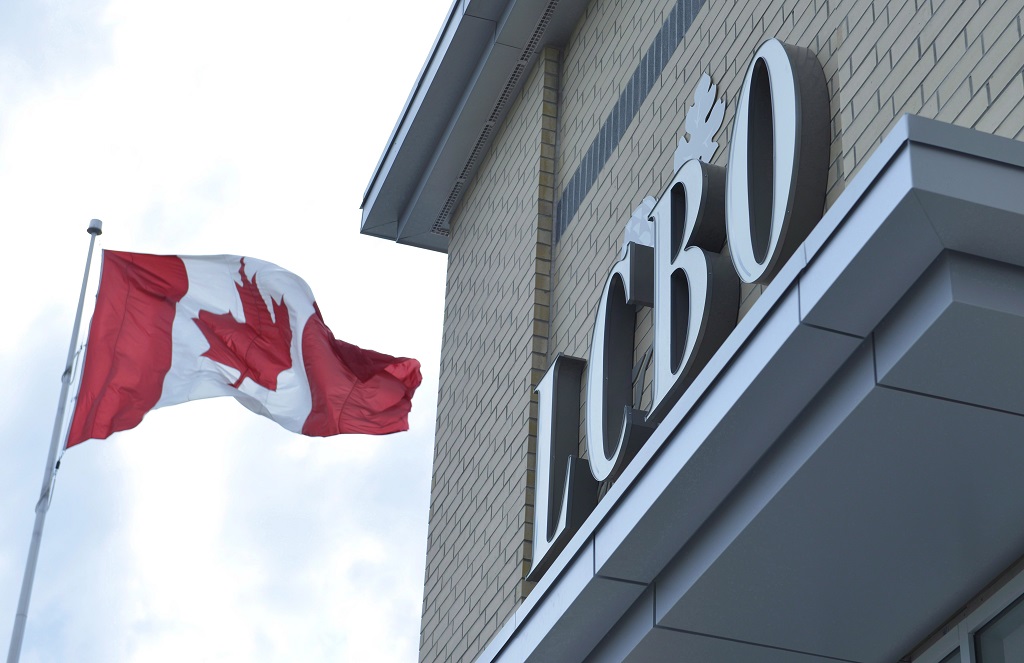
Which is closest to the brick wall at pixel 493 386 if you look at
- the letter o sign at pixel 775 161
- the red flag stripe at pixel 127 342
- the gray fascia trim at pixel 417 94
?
the gray fascia trim at pixel 417 94

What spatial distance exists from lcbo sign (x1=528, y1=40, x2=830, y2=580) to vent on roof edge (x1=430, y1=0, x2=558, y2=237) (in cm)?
321

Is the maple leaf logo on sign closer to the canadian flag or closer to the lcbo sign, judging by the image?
the lcbo sign

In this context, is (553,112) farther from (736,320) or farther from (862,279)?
(862,279)

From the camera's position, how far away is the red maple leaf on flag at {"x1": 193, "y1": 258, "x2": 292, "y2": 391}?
11.6 metres

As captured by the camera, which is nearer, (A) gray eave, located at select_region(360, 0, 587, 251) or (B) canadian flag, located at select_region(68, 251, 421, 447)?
(B) canadian flag, located at select_region(68, 251, 421, 447)

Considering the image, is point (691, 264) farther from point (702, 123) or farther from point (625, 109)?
point (625, 109)

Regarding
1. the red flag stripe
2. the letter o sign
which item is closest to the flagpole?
the red flag stripe

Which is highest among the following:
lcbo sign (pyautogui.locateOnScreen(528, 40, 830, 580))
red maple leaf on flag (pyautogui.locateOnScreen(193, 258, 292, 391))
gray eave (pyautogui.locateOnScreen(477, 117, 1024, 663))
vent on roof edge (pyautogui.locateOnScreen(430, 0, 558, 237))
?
vent on roof edge (pyautogui.locateOnScreen(430, 0, 558, 237))

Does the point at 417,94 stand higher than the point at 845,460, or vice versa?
the point at 417,94

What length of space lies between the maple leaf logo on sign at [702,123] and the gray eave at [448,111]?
3237 millimetres

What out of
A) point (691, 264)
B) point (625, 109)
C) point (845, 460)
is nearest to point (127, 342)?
point (625, 109)

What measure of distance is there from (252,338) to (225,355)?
29cm

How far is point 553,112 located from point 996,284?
24.5ft

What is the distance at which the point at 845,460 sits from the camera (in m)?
5.11
